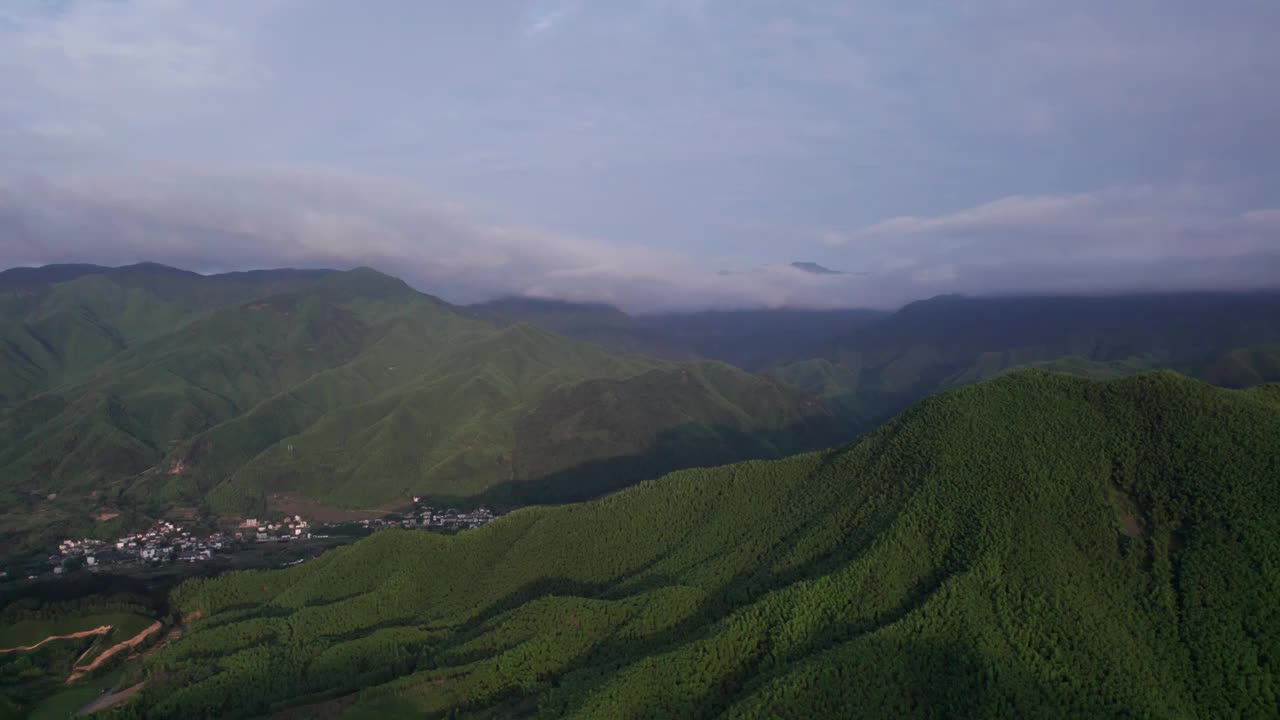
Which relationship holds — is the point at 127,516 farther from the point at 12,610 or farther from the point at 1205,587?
the point at 1205,587

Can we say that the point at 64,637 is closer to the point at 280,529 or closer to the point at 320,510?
the point at 280,529

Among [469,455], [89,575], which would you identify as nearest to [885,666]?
[89,575]

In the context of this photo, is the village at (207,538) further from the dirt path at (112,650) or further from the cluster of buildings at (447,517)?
the dirt path at (112,650)

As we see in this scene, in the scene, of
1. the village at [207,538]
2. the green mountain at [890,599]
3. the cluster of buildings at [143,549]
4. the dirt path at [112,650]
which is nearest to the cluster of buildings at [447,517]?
the village at [207,538]

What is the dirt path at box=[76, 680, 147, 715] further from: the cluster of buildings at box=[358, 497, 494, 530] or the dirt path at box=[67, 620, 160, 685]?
the cluster of buildings at box=[358, 497, 494, 530]

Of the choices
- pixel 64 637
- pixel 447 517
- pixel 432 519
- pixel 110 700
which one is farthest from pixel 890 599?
pixel 447 517

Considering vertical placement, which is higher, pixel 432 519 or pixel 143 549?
pixel 143 549

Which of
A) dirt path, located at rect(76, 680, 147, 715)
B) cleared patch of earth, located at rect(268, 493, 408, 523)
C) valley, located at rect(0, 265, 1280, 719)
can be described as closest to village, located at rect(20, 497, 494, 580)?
cleared patch of earth, located at rect(268, 493, 408, 523)
